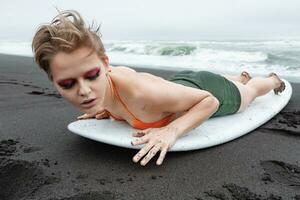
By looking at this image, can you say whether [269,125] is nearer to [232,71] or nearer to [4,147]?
[4,147]

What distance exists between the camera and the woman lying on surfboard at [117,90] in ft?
6.33

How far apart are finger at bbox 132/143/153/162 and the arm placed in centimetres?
23

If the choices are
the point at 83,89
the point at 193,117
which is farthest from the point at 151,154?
the point at 83,89

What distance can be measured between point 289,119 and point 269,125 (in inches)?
12.1

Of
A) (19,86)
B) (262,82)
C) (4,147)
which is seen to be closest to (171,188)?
(4,147)

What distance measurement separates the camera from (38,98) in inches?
163

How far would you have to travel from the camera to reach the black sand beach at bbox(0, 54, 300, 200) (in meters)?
1.92

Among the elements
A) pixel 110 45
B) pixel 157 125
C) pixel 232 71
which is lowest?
pixel 110 45

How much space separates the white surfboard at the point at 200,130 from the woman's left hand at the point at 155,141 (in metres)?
0.06

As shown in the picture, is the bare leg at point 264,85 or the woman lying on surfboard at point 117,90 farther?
the bare leg at point 264,85

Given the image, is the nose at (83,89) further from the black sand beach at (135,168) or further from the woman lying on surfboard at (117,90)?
the black sand beach at (135,168)

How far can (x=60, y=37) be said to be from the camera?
6.26 feet

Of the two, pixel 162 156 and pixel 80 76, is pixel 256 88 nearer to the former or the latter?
pixel 162 156

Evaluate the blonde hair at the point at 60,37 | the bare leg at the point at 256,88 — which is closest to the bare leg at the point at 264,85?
the bare leg at the point at 256,88
